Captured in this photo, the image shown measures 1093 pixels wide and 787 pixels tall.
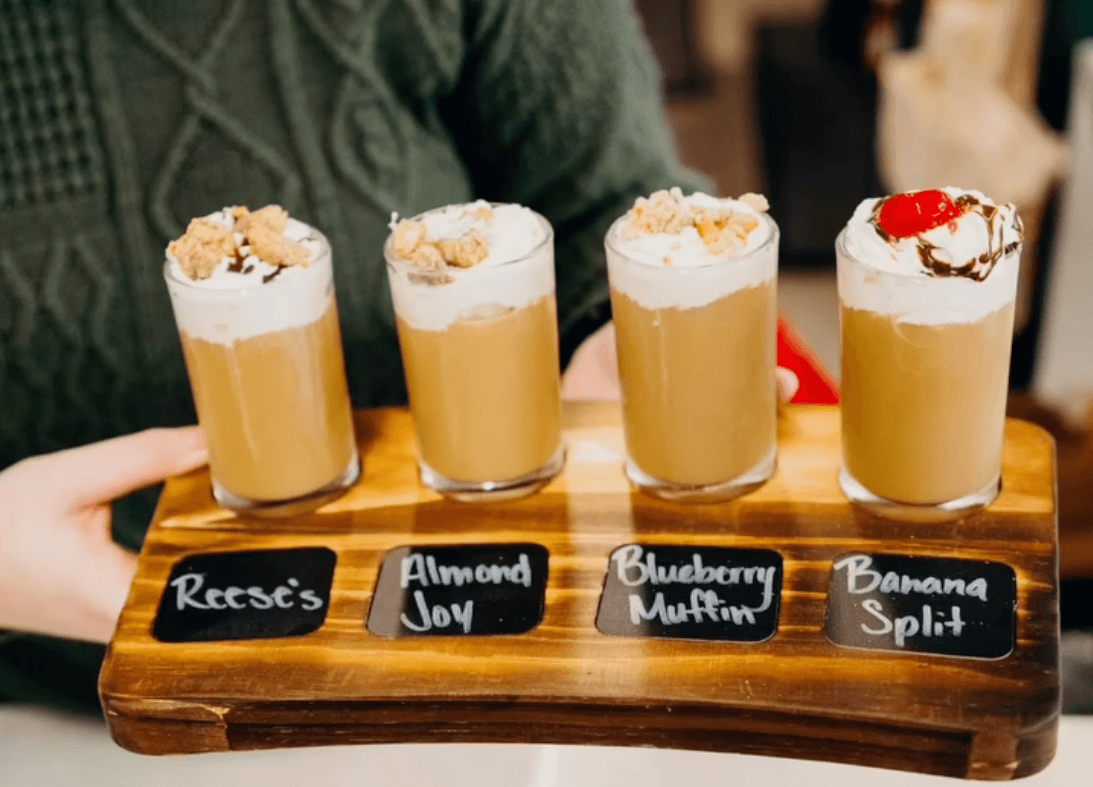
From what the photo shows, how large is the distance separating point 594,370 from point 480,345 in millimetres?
351

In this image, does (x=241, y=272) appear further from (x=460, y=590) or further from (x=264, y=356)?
(x=460, y=590)

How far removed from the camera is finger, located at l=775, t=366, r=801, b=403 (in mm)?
1197

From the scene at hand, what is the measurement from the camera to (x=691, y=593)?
95 cm

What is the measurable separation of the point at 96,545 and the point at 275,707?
298 millimetres

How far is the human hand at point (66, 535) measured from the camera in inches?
42.1

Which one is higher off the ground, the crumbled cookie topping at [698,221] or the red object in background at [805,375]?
the crumbled cookie topping at [698,221]

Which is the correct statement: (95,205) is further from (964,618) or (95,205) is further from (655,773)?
(964,618)

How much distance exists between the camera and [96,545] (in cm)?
109

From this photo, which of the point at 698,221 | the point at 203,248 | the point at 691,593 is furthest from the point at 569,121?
the point at 691,593

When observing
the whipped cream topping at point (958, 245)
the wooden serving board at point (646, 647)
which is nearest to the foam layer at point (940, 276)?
the whipped cream topping at point (958, 245)

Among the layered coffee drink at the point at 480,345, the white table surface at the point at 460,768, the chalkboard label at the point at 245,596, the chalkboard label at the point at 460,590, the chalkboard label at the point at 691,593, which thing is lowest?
the white table surface at the point at 460,768

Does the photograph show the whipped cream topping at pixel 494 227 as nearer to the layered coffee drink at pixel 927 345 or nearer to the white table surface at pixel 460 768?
the layered coffee drink at pixel 927 345

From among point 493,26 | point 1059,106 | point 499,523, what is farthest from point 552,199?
point 1059,106

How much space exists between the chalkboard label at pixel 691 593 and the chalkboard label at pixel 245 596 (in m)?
0.24
